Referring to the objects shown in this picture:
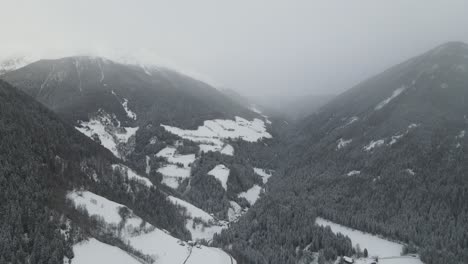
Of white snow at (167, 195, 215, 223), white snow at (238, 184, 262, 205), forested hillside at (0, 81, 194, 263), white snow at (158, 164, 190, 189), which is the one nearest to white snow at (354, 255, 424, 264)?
white snow at (167, 195, 215, 223)

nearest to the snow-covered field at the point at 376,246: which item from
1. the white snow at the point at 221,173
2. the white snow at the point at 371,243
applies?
the white snow at the point at 371,243

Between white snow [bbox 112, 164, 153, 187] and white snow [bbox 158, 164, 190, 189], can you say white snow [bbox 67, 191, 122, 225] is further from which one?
white snow [bbox 158, 164, 190, 189]

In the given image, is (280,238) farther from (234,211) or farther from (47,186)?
(47,186)

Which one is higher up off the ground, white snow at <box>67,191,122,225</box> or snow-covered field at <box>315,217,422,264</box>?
white snow at <box>67,191,122,225</box>

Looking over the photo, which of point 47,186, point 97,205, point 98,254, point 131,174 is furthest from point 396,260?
point 47,186

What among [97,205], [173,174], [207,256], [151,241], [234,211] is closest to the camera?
[207,256]

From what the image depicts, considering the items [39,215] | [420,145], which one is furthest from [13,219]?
[420,145]

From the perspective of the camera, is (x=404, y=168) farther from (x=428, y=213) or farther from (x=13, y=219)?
(x=13, y=219)
